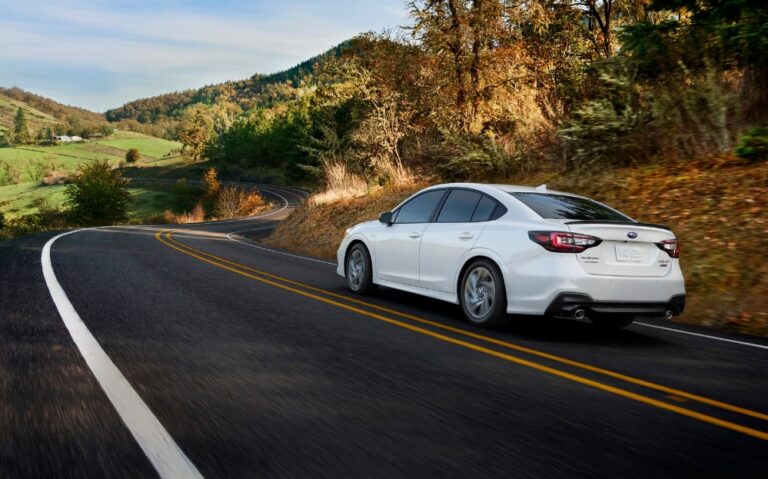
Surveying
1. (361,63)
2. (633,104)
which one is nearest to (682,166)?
(633,104)

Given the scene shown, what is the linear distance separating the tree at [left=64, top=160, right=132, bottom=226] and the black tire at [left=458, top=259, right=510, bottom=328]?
69763 mm

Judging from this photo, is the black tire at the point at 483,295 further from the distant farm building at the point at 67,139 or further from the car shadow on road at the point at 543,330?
the distant farm building at the point at 67,139

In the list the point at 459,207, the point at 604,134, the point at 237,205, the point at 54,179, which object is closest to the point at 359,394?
the point at 459,207

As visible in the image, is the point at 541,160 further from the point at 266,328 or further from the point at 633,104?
the point at 266,328

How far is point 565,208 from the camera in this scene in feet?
23.6

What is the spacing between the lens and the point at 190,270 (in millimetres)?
11953

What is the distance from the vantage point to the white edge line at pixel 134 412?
297 cm

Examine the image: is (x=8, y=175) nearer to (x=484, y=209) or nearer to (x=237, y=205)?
(x=237, y=205)

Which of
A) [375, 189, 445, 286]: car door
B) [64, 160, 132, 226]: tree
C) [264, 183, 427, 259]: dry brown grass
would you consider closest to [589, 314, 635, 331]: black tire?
[375, 189, 445, 286]: car door

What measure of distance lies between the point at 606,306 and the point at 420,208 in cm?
306

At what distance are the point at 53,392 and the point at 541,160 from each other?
575 inches

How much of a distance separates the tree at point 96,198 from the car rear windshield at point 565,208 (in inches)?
2757

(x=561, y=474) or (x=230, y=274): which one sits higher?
(x=561, y=474)

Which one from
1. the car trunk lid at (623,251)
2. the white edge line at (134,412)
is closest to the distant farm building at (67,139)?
the white edge line at (134,412)
